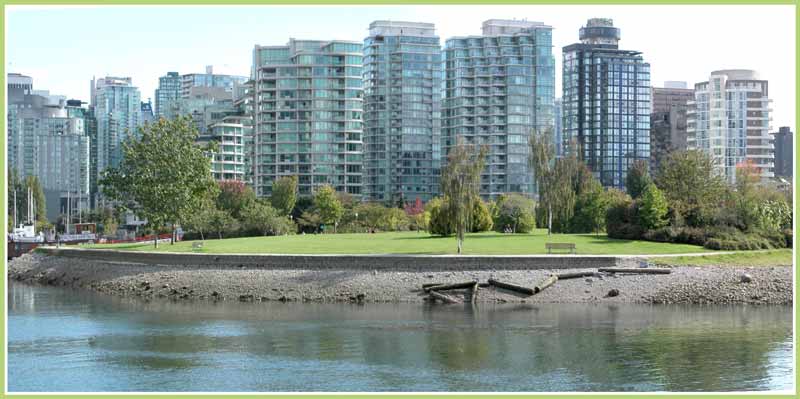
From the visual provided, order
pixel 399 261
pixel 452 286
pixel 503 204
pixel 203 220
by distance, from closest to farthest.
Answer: pixel 452 286 < pixel 399 261 < pixel 203 220 < pixel 503 204

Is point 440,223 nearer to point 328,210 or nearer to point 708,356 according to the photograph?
point 328,210

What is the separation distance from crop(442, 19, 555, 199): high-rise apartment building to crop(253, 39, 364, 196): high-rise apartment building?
12.3 m

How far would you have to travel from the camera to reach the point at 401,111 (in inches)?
5049

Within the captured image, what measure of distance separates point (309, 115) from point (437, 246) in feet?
230

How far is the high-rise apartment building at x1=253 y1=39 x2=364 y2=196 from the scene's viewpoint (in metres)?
119

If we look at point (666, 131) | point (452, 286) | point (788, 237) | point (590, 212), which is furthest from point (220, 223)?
point (666, 131)

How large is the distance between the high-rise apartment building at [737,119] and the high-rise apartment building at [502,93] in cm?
2860

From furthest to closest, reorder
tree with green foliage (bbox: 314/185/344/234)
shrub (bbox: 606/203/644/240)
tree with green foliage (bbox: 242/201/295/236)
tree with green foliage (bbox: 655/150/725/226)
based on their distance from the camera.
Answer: tree with green foliage (bbox: 314/185/344/234)
tree with green foliage (bbox: 242/201/295/236)
tree with green foliage (bbox: 655/150/725/226)
shrub (bbox: 606/203/644/240)

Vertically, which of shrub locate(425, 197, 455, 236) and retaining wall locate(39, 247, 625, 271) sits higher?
shrub locate(425, 197, 455, 236)

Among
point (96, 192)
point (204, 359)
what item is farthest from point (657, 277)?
point (96, 192)

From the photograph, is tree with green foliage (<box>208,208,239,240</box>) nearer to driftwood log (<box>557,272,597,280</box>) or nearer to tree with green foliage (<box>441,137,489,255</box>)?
tree with green foliage (<box>441,137,489,255</box>)

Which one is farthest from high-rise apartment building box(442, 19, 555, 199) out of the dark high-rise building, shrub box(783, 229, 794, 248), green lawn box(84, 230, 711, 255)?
shrub box(783, 229, 794, 248)

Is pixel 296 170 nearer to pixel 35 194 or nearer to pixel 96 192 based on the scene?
pixel 35 194

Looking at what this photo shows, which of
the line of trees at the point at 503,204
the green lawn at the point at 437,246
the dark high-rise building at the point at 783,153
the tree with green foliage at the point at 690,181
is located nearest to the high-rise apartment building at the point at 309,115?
the line of trees at the point at 503,204
